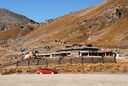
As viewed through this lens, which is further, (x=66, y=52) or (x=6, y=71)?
(x=66, y=52)

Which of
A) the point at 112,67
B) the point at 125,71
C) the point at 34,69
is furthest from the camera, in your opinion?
the point at 34,69

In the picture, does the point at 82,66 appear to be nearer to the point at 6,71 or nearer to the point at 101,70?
the point at 101,70

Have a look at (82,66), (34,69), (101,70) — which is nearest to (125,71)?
(101,70)

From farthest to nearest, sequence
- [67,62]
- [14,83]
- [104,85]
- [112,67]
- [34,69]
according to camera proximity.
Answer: [67,62] < [34,69] < [112,67] < [14,83] < [104,85]

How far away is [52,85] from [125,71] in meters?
30.7

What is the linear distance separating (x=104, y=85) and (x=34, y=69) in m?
42.0

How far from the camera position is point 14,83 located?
1688 inches

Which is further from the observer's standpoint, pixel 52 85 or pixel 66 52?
pixel 66 52

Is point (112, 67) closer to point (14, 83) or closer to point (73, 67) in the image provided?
point (73, 67)

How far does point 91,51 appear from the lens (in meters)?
135

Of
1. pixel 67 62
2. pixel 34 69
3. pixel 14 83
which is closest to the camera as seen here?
pixel 14 83

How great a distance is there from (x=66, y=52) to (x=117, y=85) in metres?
102

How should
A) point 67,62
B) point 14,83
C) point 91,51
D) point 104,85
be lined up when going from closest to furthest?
1. point 104,85
2. point 14,83
3. point 67,62
4. point 91,51

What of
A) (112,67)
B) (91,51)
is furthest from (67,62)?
(91,51)
